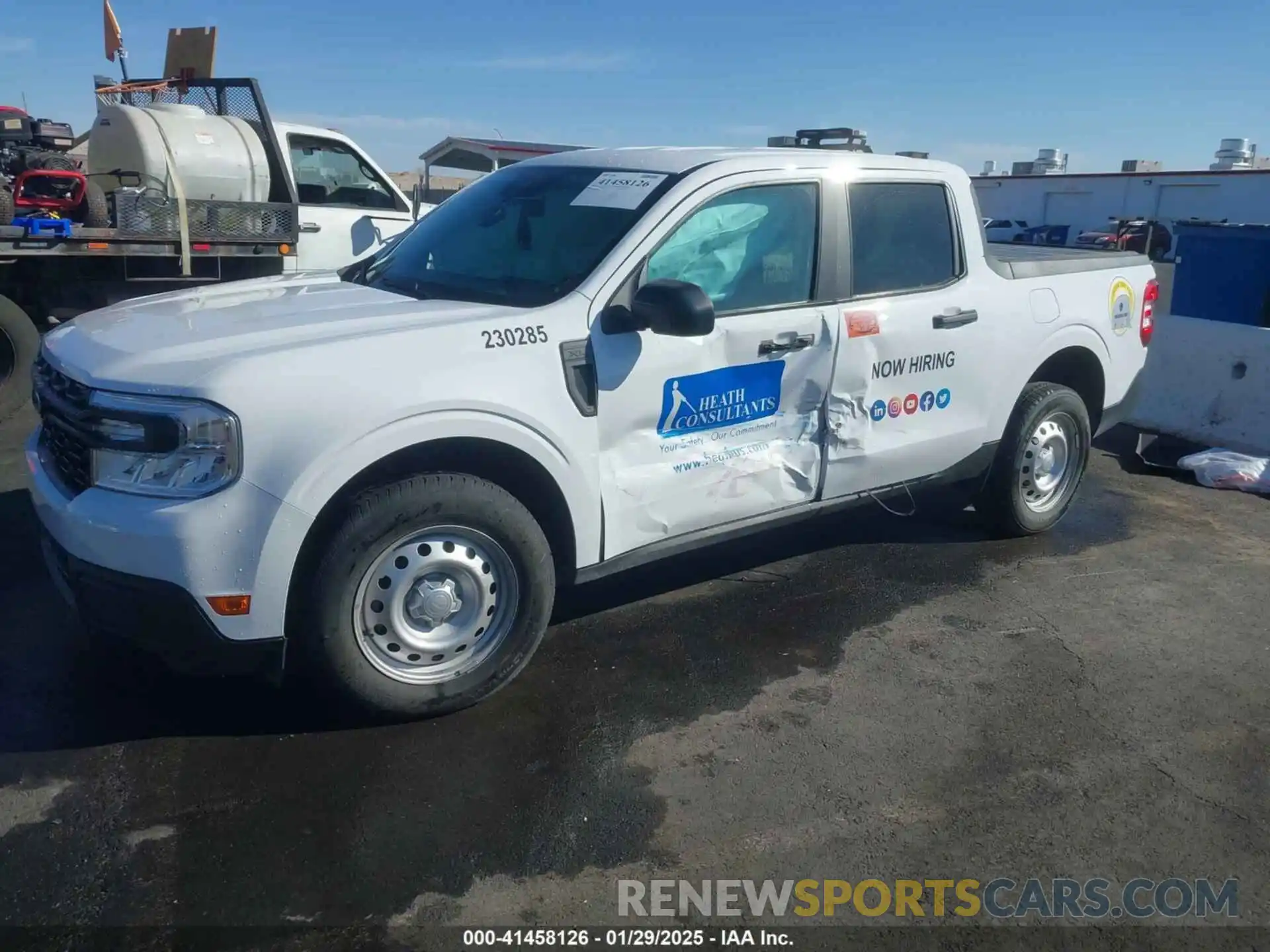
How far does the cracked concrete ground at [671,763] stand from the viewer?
2.90 m

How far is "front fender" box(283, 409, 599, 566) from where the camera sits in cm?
321

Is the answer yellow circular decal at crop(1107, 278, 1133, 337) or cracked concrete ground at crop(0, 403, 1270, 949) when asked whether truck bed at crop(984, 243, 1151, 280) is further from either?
cracked concrete ground at crop(0, 403, 1270, 949)

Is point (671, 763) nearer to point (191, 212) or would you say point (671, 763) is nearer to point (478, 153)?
point (191, 212)

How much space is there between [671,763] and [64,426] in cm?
226

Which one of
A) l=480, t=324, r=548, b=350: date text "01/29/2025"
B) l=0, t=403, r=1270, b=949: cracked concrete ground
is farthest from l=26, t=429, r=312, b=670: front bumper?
l=480, t=324, r=548, b=350: date text "01/29/2025"

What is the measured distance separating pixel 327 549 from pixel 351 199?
6.86 m

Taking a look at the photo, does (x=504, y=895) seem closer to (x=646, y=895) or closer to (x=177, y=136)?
(x=646, y=895)

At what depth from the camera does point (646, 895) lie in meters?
2.87

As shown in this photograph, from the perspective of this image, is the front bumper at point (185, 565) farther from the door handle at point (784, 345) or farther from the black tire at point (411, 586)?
the door handle at point (784, 345)

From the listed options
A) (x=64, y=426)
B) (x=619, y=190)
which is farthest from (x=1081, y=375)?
(x=64, y=426)

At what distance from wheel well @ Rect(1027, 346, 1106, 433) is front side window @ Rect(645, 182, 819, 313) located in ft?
5.99

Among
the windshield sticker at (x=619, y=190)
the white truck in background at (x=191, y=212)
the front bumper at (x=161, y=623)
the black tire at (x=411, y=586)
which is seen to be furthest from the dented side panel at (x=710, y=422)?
the white truck in background at (x=191, y=212)

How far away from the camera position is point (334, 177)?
9.34 metres

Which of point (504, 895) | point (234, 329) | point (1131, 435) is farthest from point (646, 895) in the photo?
point (1131, 435)
